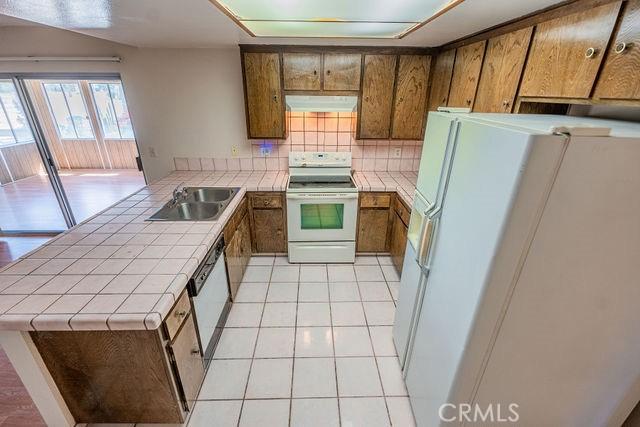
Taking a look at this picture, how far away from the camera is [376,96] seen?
9.20ft

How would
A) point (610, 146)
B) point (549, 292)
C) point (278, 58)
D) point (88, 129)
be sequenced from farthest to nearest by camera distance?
point (88, 129) < point (278, 58) < point (549, 292) < point (610, 146)

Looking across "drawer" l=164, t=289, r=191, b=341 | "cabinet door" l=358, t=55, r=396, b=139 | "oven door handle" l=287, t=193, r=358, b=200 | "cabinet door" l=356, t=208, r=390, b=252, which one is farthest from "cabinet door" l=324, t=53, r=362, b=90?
"drawer" l=164, t=289, r=191, b=341

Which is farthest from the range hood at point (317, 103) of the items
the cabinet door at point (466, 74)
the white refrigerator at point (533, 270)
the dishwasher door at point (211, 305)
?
the dishwasher door at point (211, 305)

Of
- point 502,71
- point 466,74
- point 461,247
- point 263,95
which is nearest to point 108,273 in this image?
point 461,247

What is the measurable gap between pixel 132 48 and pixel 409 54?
2.83 metres

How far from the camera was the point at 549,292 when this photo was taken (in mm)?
970

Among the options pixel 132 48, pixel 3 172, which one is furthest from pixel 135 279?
pixel 3 172

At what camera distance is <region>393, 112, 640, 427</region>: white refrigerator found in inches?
32.1

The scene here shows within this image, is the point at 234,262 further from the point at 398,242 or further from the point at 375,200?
the point at 398,242

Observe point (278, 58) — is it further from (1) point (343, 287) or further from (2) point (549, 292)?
(2) point (549, 292)

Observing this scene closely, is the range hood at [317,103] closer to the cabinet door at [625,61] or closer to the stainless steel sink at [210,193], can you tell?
the stainless steel sink at [210,193]

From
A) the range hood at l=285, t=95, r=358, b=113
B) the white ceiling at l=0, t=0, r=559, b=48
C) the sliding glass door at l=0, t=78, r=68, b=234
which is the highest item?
the white ceiling at l=0, t=0, r=559, b=48

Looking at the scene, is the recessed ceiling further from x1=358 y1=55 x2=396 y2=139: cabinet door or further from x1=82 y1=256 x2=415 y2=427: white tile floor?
x1=82 y1=256 x2=415 y2=427: white tile floor

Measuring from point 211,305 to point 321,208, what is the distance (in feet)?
4.63
